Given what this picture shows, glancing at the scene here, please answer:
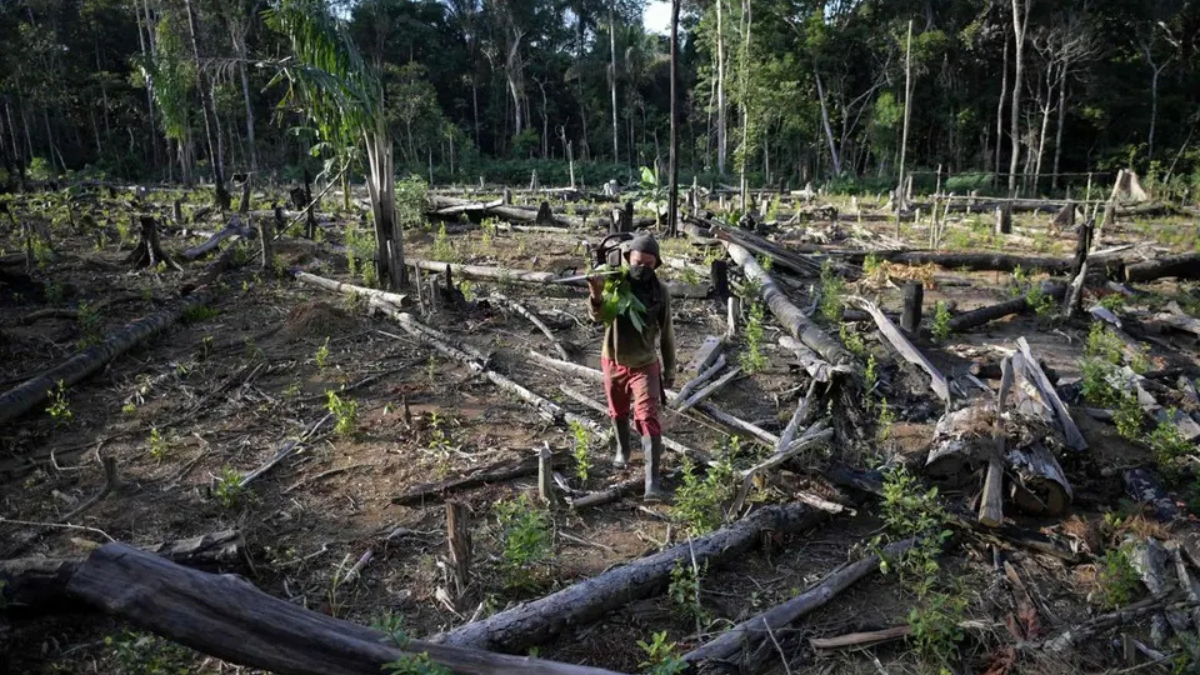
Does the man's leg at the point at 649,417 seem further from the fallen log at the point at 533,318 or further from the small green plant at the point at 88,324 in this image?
the small green plant at the point at 88,324

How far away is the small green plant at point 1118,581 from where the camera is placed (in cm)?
361

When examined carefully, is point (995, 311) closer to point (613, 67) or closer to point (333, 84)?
point (333, 84)

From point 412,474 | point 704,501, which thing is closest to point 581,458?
point 704,501

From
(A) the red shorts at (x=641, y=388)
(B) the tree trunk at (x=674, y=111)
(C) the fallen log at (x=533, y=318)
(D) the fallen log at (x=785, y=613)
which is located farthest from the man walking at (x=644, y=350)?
(B) the tree trunk at (x=674, y=111)

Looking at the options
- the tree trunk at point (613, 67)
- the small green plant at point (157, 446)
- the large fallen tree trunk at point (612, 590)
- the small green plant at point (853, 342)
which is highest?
the tree trunk at point (613, 67)

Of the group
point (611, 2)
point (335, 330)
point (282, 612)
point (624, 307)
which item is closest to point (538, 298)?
point (335, 330)

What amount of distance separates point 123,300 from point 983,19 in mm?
34672

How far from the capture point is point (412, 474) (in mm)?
5309

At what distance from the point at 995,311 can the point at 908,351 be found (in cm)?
283

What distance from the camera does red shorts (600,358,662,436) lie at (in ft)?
15.7

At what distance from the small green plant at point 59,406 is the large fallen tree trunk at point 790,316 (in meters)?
6.77

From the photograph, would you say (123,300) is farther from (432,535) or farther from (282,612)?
(282,612)

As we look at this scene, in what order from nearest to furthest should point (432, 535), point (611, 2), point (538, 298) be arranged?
point (432, 535) < point (538, 298) < point (611, 2)

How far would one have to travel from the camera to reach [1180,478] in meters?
5.11
